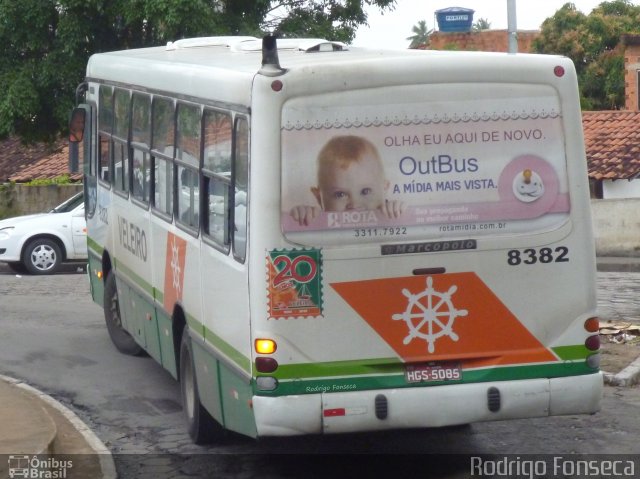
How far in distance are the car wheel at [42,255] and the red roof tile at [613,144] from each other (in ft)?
43.1

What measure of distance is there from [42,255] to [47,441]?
45.9 feet

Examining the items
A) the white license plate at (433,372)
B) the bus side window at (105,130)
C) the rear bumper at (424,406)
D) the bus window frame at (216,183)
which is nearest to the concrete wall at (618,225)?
the bus side window at (105,130)

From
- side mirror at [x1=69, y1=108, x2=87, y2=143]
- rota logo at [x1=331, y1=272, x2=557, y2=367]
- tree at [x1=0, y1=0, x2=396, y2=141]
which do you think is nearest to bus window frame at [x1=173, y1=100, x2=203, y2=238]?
rota logo at [x1=331, y1=272, x2=557, y2=367]

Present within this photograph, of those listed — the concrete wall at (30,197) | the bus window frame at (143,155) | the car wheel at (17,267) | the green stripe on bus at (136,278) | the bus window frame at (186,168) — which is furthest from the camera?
the concrete wall at (30,197)

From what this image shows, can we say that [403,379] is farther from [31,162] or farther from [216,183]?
[31,162]

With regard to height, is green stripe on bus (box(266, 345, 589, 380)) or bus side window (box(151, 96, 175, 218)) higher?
bus side window (box(151, 96, 175, 218))

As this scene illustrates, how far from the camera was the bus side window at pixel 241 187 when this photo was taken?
7.76 m

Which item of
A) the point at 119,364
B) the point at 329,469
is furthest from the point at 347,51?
the point at 119,364

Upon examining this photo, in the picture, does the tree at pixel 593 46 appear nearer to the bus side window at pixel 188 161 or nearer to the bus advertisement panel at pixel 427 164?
the bus side window at pixel 188 161

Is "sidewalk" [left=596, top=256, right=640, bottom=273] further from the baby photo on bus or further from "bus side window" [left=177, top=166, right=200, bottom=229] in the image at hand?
the baby photo on bus

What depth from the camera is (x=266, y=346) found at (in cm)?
756

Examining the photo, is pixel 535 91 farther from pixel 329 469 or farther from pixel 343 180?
pixel 329 469

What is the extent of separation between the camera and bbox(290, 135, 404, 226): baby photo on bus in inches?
300

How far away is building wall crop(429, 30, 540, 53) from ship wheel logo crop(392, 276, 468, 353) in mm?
42687
